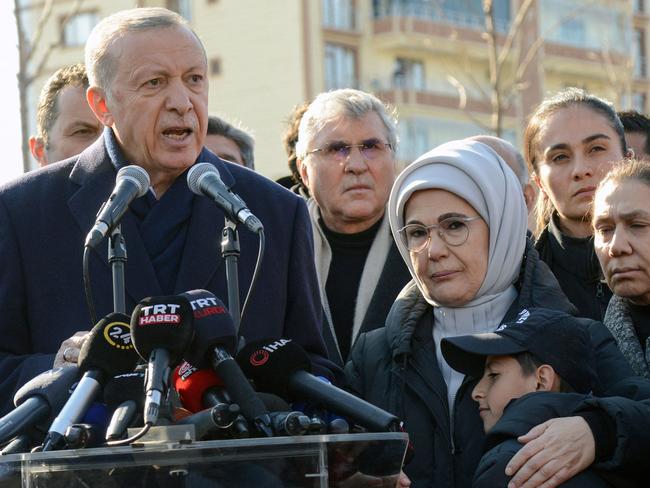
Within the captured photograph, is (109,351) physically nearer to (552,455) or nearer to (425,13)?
(552,455)

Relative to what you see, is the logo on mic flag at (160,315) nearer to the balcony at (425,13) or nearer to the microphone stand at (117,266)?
the microphone stand at (117,266)

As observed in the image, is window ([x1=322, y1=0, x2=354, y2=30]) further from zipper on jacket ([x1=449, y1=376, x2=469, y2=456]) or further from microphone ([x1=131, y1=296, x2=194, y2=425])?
microphone ([x1=131, y1=296, x2=194, y2=425])

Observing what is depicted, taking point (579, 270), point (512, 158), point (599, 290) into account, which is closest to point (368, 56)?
point (512, 158)

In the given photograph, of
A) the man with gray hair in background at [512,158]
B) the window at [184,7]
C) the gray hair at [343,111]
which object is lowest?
the man with gray hair in background at [512,158]

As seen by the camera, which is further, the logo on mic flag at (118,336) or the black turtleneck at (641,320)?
the black turtleneck at (641,320)

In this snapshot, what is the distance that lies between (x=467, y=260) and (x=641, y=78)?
118ft

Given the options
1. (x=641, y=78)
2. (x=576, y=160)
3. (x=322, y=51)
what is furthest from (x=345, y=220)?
(x=641, y=78)

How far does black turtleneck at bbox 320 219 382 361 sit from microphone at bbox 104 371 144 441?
2505 mm

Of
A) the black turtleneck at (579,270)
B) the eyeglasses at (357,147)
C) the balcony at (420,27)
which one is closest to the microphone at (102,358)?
the black turtleneck at (579,270)

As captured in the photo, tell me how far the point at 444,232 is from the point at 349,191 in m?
1.46

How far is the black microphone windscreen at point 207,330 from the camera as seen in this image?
137 inches

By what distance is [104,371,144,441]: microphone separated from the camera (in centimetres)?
339

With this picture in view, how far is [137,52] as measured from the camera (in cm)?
470

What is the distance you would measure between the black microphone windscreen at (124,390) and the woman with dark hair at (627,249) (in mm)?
2066
